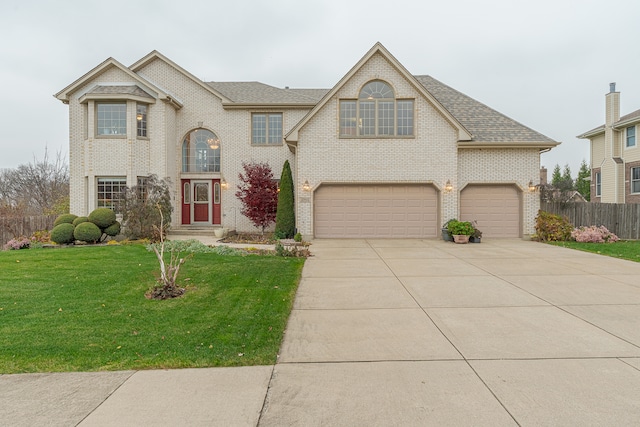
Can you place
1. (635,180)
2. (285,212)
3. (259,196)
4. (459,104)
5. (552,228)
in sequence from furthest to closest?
(635,180)
(459,104)
(259,196)
(285,212)
(552,228)

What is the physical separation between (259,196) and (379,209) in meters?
5.29

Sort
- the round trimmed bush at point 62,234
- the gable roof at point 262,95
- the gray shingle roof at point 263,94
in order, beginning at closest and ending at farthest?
1. the round trimmed bush at point 62,234
2. the gable roof at point 262,95
3. the gray shingle roof at point 263,94

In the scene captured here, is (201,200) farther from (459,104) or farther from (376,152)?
(459,104)

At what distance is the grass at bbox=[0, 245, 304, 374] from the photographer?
3596 millimetres

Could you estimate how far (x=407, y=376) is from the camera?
327cm

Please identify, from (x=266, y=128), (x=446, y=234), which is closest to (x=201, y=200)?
(x=266, y=128)

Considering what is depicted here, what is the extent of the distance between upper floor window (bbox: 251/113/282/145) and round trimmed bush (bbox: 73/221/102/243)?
7985 mm

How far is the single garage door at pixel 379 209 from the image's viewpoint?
1488 centimetres

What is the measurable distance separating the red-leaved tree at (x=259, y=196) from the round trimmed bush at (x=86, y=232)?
18.7ft

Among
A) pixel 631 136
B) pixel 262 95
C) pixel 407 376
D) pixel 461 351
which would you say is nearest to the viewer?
pixel 407 376

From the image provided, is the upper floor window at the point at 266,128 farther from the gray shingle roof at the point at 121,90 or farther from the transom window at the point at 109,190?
the transom window at the point at 109,190

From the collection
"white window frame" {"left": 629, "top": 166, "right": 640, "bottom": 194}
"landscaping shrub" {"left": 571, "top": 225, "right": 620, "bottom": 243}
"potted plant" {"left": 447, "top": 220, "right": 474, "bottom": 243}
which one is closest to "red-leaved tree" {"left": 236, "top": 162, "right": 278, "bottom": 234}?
"potted plant" {"left": 447, "top": 220, "right": 474, "bottom": 243}

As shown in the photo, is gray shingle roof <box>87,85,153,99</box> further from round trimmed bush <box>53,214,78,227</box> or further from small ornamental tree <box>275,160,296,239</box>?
small ornamental tree <box>275,160,296,239</box>

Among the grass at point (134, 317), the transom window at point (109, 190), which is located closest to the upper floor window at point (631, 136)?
Result: the grass at point (134, 317)
